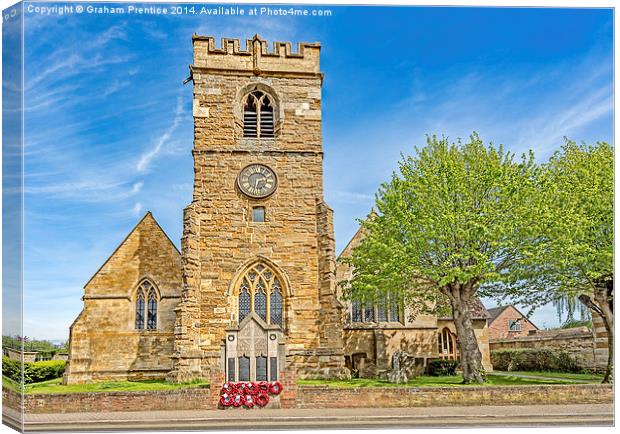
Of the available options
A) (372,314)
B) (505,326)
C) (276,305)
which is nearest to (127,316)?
(276,305)

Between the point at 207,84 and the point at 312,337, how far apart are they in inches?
463

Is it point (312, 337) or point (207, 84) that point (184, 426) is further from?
point (207, 84)

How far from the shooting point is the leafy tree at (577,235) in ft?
68.5

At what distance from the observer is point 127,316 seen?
27.0 metres

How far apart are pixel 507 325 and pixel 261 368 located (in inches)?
1339

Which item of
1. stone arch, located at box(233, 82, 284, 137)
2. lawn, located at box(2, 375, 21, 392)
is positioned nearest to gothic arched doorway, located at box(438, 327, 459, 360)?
stone arch, located at box(233, 82, 284, 137)

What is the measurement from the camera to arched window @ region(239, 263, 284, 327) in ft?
83.6

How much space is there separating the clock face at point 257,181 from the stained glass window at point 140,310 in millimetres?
6621

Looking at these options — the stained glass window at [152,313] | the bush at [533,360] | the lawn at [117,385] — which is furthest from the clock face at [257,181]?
the bush at [533,360]

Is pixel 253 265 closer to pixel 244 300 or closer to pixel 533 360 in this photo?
pixel 244 300

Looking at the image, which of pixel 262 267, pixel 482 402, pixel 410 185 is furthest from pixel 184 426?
pixel 410 185

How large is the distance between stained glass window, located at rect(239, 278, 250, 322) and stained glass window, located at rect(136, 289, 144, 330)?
16.1ft

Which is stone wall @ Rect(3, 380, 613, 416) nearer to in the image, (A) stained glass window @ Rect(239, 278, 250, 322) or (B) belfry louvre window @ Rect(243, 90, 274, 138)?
(A) stained glass window @ Rect(239, 278, 250, 322)

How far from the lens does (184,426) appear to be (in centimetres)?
1617
